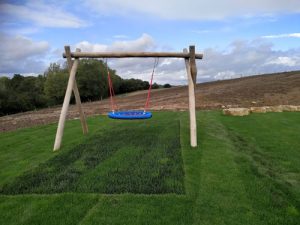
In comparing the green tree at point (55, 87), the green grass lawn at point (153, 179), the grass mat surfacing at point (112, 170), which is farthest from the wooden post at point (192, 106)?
the green tree at point (55, 87)

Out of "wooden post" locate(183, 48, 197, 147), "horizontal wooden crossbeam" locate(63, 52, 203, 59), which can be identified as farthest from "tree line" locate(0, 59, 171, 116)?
"wooden post" locate(183, 48, 197, 147)

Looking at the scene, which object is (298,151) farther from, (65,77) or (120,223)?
(65,77)

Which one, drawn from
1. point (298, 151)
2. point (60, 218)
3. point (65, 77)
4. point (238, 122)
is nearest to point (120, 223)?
point (60, 218)

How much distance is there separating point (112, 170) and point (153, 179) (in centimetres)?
115

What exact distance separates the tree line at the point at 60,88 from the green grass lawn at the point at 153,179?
34.2 m

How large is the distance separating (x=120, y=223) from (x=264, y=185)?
2.92 meters

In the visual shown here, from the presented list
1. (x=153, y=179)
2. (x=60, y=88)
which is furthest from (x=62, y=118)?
(x=60, y=88)

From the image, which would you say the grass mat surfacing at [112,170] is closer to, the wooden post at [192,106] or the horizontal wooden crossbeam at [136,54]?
the wooden post at [192,106]

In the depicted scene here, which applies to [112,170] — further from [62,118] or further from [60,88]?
[60,88]

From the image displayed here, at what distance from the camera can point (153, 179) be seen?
614 centimetres

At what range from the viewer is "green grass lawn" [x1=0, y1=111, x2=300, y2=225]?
4.66 meters

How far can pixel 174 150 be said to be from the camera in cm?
846

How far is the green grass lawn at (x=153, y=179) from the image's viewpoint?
15.3 feet

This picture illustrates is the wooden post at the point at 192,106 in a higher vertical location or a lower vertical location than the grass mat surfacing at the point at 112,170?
higher
